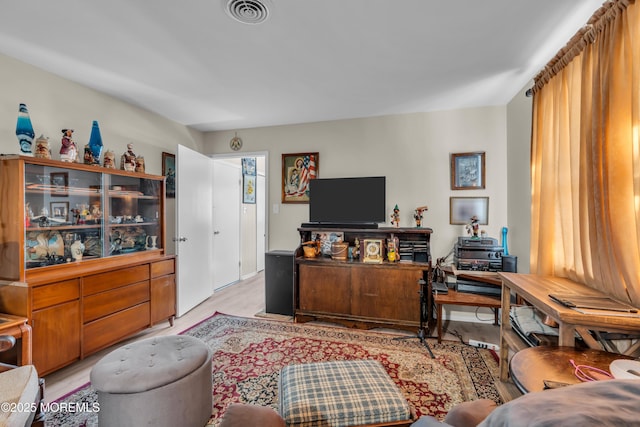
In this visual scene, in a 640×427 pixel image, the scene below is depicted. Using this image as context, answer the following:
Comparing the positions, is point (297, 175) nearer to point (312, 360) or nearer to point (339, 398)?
point (312, 360)

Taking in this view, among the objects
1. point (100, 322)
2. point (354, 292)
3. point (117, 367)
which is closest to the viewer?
point (117, 367)

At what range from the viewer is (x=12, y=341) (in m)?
1.46

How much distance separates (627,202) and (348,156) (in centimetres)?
260

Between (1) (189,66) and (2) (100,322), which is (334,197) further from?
(2) (100,322)

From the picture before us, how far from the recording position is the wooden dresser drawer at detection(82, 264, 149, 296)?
7.22 feet

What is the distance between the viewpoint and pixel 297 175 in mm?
3730

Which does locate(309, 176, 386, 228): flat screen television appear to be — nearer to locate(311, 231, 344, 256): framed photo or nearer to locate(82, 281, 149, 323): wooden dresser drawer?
locate(311, 231, 344, 256): framed photo

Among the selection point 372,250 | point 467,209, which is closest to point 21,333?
point 372,250

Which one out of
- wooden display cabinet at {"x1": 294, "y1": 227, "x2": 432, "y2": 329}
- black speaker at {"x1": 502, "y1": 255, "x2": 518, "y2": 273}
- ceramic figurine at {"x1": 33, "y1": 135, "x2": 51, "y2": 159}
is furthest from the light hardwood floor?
ceramic figurine at {"x1": 33, "y1": 135, "x2": 51, "y2": 159}

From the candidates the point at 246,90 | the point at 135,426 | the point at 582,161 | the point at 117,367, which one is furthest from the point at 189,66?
the point at 582,161

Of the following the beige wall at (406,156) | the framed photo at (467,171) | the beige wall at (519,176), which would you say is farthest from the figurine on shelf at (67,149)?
the beige wall at (519,176)

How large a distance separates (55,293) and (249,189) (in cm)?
350

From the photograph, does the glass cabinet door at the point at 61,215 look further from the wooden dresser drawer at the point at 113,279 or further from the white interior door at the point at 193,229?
the white interior door at the point at 193,229

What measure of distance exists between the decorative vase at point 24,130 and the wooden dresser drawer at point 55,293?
1.03 m
